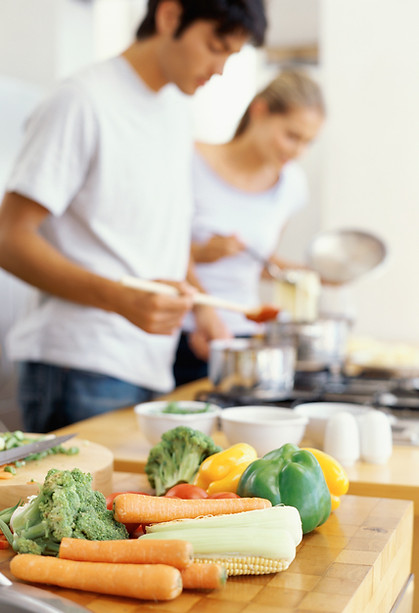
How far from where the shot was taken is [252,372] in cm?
192

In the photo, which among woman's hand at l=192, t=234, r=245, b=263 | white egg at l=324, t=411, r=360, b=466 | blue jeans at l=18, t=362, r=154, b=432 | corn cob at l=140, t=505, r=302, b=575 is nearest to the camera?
corn cob at l=140, t=505, r=302, b=575

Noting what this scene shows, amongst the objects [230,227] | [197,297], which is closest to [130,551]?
[197,297]

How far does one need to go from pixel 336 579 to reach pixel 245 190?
2.13 metres

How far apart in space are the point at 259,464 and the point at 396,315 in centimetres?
291

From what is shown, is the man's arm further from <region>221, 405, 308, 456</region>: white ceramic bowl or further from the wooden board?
the wooden board

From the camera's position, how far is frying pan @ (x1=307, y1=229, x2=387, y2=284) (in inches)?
116

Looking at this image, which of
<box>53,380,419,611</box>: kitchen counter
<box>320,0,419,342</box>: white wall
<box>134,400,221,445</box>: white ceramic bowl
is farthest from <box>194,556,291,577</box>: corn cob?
<box>320,0,419,342</box>: white wall

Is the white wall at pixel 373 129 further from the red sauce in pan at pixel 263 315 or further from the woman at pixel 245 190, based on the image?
the red sauce in pan at pixel 263 315

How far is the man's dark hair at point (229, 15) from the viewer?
1850 mm

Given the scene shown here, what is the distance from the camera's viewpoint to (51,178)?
185cm

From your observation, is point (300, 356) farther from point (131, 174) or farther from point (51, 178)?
point (51, 178)

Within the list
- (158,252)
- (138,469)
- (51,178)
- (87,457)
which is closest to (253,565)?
(87,457)

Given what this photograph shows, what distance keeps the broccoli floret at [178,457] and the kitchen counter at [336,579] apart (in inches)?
8.5

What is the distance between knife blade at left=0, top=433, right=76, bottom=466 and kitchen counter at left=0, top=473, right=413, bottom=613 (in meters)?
0.18
